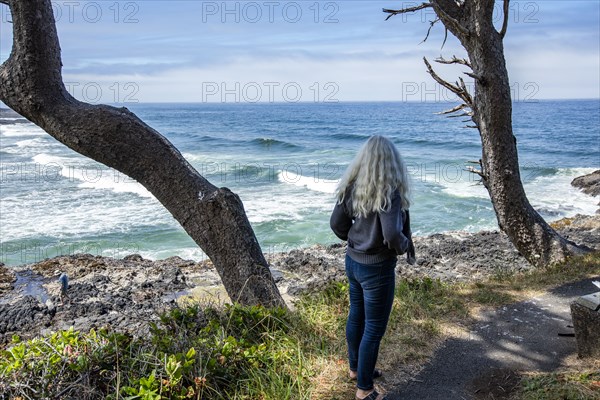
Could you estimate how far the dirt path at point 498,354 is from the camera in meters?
4.06

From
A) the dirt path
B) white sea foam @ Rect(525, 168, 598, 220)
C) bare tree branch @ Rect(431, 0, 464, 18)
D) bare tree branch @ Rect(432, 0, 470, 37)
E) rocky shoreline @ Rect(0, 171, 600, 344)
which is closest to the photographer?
the dirt path

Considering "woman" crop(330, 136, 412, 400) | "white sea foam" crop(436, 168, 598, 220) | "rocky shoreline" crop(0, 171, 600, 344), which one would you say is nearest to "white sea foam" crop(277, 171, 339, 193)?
"white sea foam" crop(436, 168, 598, 220)

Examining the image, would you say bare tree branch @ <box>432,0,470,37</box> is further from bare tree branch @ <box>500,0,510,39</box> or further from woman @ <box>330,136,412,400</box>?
woman @ <box>330,136,412,400</box>

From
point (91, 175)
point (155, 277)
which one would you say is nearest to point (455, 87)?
point (155, 277)

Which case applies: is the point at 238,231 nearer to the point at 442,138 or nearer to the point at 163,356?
the point at 163,356

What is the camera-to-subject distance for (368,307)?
3.61 m

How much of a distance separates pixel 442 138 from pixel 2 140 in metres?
35.7

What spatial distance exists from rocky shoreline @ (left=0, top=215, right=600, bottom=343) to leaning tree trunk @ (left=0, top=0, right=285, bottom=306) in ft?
8.52

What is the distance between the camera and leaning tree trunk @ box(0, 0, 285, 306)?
15.1 ft

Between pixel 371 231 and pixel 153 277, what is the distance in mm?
8011

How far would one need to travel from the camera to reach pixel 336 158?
3500cm

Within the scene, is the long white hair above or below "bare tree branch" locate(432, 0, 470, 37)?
below

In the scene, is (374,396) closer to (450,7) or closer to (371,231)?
(371,231)

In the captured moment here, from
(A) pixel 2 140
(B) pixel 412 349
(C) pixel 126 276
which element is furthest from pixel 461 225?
(A) pixel 2 140
